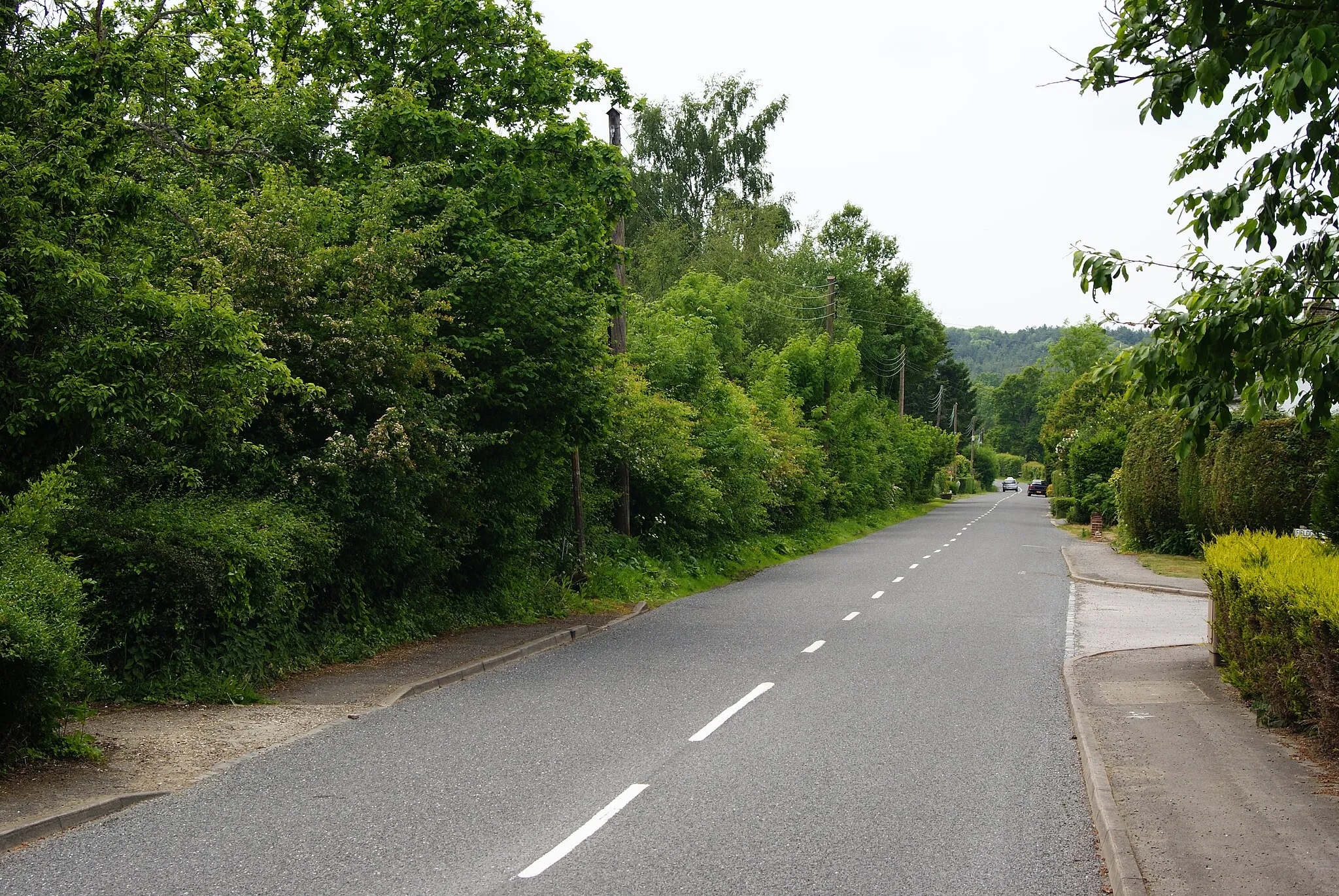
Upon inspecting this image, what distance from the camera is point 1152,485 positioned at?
A: 99.5 ft

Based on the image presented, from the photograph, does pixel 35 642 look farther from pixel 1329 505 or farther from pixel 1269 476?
pixel 1269 476

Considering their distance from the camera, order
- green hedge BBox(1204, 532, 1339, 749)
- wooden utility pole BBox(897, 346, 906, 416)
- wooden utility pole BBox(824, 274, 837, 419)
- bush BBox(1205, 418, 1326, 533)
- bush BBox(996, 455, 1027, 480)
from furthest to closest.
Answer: bush BBox(996, 455, 1027, 480) < wooden utility pole BBox(897, 346, 906, 416) < wooden utility pole BBox(824, 274, 837, 419) < bush BBox(1205, 418, 1326, 533) < green hedge BBox(1204, 532, 1339, 749)

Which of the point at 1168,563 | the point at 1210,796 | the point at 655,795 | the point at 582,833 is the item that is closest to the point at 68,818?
the point at 582,833

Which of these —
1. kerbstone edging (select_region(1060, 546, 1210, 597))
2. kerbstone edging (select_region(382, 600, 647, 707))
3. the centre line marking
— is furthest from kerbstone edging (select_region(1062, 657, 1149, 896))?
kerbstone edging (select_region(1060, 546, 1210, 597))

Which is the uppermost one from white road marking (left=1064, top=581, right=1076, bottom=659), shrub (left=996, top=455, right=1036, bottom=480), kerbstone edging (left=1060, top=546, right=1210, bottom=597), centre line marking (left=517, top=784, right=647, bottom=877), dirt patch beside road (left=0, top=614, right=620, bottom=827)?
shrub (left=996, top=455, right=1036, bottom=480)

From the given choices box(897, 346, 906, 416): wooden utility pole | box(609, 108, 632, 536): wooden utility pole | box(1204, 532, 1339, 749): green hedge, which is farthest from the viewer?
box(897, 346, 906, 416): wooden utility pole

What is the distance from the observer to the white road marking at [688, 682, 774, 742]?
9.11 m

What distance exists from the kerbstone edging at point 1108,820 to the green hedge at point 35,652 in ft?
21.2

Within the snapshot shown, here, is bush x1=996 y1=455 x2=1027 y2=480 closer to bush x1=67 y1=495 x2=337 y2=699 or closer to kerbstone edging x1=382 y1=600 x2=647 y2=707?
kerbstone edging x1=382 y1=600 x2=647 y2=707

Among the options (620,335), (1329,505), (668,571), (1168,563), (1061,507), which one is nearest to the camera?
(1329,505)

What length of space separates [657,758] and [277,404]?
681 centimetres

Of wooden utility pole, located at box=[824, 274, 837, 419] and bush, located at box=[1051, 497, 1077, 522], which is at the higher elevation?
wooden utility pole, located at box=[824, 274, 837, 419]

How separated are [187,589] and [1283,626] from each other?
30.4 ft

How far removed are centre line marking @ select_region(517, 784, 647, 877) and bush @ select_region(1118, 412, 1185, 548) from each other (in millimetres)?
24859
